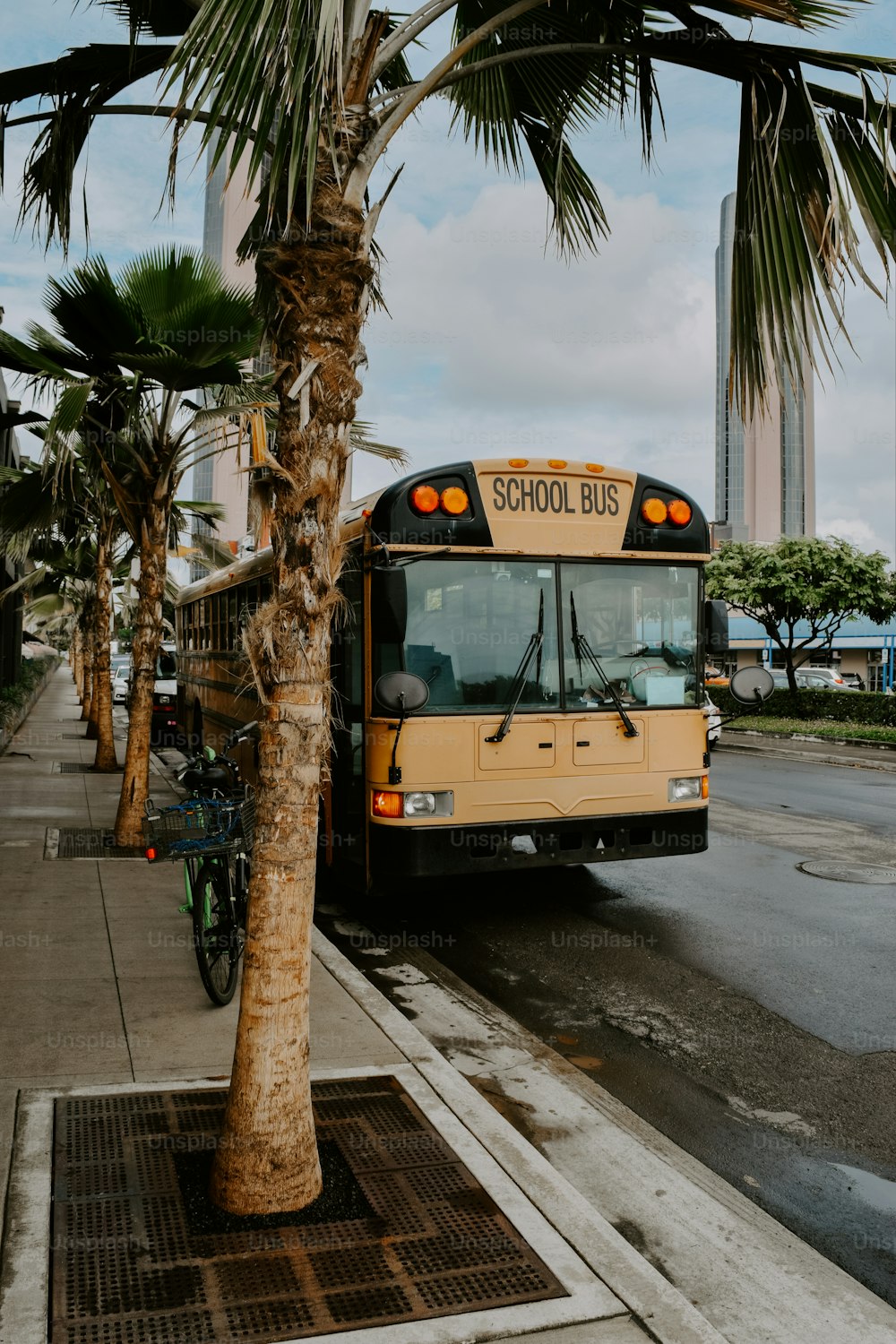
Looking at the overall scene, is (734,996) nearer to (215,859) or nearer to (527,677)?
(527,677)

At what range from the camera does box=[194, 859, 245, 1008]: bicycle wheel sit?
224 inches

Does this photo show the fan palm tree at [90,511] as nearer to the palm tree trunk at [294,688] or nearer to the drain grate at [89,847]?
the drain grate at [89,847]

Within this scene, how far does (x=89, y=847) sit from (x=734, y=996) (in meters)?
6.37

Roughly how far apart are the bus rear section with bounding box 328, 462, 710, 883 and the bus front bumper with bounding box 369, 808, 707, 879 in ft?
0.04

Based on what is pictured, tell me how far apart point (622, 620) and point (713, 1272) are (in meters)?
4.88

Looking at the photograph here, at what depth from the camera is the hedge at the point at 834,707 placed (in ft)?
86.8

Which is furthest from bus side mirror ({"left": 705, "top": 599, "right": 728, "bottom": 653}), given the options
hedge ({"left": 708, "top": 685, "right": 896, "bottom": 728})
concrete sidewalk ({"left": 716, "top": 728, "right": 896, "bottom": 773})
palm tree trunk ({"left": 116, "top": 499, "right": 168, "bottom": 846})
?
hedge ({"left": 708, "top": 685, "right": 896, "bottom": 728})

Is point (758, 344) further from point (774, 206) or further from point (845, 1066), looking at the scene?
point (845, 1066)

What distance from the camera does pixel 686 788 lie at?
8.03m

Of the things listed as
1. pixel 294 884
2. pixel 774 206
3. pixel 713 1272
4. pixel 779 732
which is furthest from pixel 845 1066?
pixel 779 732

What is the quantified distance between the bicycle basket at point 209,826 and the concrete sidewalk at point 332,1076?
81cm

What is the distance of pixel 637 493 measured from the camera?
8008 millimetres

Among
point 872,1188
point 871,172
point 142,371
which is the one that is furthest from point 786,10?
point 142,371

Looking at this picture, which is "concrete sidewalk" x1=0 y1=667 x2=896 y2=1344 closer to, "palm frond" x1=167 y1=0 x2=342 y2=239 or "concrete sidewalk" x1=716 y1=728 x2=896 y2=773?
"palm frond" x1=167 y1=0 x2=342 y2=239
